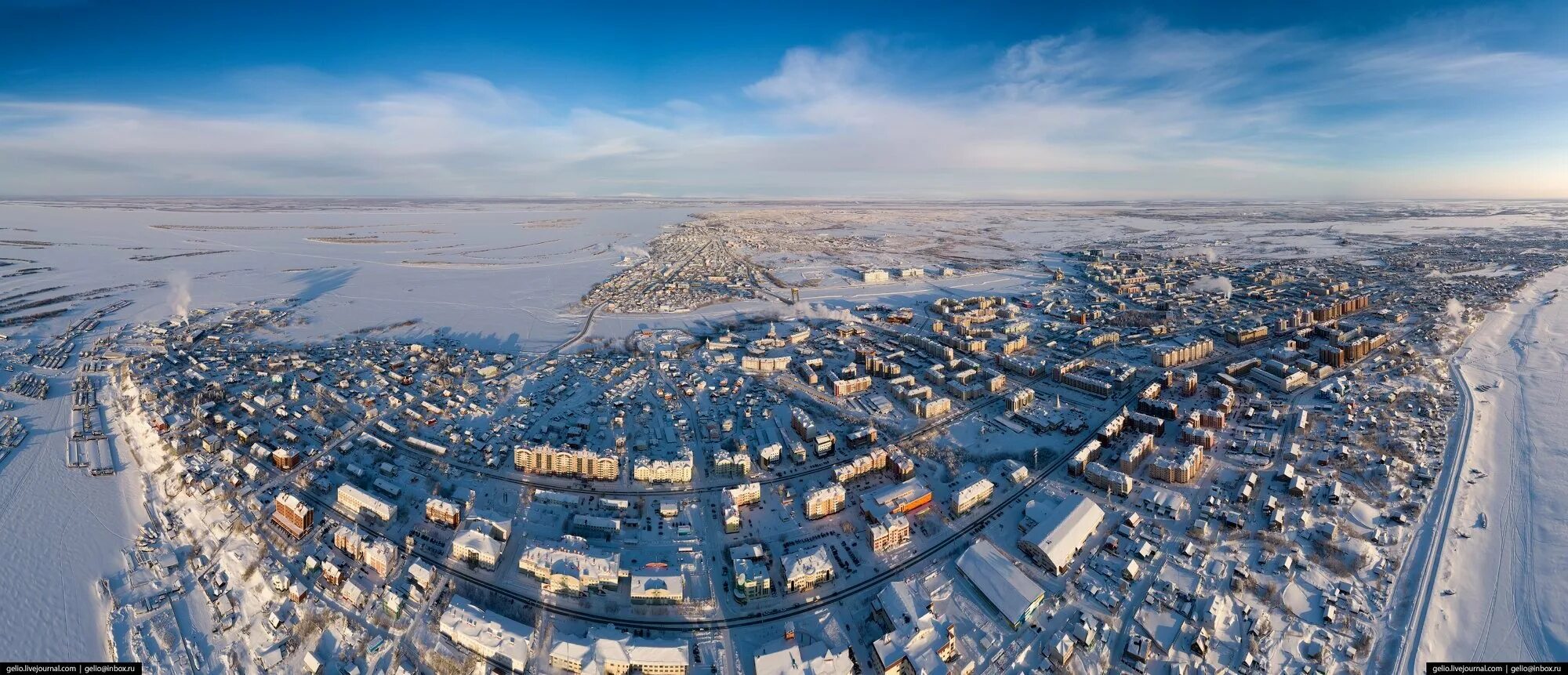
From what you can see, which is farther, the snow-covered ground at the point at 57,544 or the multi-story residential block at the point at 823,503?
the multi-story residential block at the point at 823,503

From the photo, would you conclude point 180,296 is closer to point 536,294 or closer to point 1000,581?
point 536,294

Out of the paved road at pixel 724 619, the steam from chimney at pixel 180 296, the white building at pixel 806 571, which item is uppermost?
the steam from chimney at pixel 180 296

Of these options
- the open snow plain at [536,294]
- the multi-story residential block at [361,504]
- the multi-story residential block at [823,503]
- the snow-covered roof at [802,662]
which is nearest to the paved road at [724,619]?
the multi-story residential block at [361,504]

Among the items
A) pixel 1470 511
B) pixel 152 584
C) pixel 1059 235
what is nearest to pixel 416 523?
pixel 152 584

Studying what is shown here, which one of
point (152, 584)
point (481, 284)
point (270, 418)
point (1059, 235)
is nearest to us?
point (152, 584)

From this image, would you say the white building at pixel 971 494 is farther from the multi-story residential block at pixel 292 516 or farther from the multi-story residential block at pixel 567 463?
the multi-story residential block at pixel 292 516

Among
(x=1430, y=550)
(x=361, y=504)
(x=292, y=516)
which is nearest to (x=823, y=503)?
(x=361, y=504)

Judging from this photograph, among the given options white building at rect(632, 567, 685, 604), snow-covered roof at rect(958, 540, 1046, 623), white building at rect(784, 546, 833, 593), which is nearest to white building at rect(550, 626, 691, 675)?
white building at rect(632, 567, 685, 604)

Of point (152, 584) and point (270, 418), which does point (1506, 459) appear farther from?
point (270, 418)
